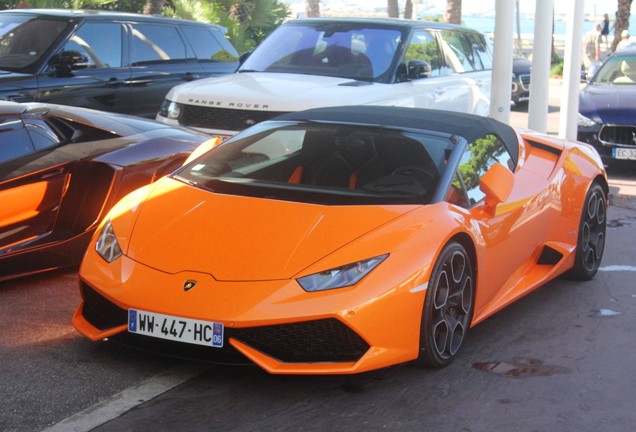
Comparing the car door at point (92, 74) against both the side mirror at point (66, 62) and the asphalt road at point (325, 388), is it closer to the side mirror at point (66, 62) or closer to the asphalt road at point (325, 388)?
the side mirror at point (66, 62)

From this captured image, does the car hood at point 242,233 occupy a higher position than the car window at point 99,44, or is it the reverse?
the car window at point 99,44

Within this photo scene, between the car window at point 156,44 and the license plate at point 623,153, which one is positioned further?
the license plate at point 623,153

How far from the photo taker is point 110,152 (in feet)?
22.7

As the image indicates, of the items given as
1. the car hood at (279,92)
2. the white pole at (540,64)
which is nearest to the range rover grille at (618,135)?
the white pole at (540,64)

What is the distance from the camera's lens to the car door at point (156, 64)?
11836 mm

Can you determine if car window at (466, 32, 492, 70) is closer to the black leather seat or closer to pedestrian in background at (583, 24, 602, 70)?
the black leather seat

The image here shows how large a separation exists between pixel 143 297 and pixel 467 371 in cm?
165

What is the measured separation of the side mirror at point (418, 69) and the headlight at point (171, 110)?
231 centimetres

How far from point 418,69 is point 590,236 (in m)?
3.54

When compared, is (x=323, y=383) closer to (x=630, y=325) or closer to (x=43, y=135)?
(x=630, y=325)

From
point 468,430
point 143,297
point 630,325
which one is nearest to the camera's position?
point 468,430

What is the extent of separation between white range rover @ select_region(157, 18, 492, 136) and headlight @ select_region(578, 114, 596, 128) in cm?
140

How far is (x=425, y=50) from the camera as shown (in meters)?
11.1

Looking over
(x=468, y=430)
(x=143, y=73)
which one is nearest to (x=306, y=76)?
(x=143, y=73)
